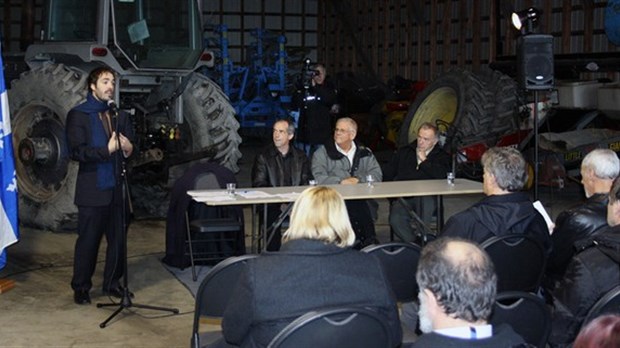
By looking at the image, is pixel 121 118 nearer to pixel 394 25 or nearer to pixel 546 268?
pixel 546 268

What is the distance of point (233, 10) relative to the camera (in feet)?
67.8

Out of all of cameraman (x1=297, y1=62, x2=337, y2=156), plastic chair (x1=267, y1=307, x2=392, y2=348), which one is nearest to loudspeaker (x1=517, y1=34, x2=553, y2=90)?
cameraman (x1=297, y1=62, x2=337, y2=156)

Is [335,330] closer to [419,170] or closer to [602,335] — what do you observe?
[602,335]

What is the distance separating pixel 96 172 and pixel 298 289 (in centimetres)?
300

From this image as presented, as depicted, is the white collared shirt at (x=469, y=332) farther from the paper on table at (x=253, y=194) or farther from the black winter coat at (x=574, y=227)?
the paper on table at (x=253, y=194)

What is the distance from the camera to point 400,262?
4031 millimetres

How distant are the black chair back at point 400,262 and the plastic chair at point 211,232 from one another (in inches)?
97.0

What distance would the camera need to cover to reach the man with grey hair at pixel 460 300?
236 centimetres

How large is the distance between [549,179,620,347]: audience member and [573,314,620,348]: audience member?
148 centimetres

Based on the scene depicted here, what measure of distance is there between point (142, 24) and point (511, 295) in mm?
6018

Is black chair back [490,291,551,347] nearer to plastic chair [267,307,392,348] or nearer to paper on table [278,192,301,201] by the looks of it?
plastic chair [267,307,392,348]

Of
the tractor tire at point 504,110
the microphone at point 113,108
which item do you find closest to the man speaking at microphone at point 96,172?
the microphone at point 113,108

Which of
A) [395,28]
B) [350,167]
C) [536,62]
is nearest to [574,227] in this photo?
[350,167]

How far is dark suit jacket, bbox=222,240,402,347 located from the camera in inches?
118
